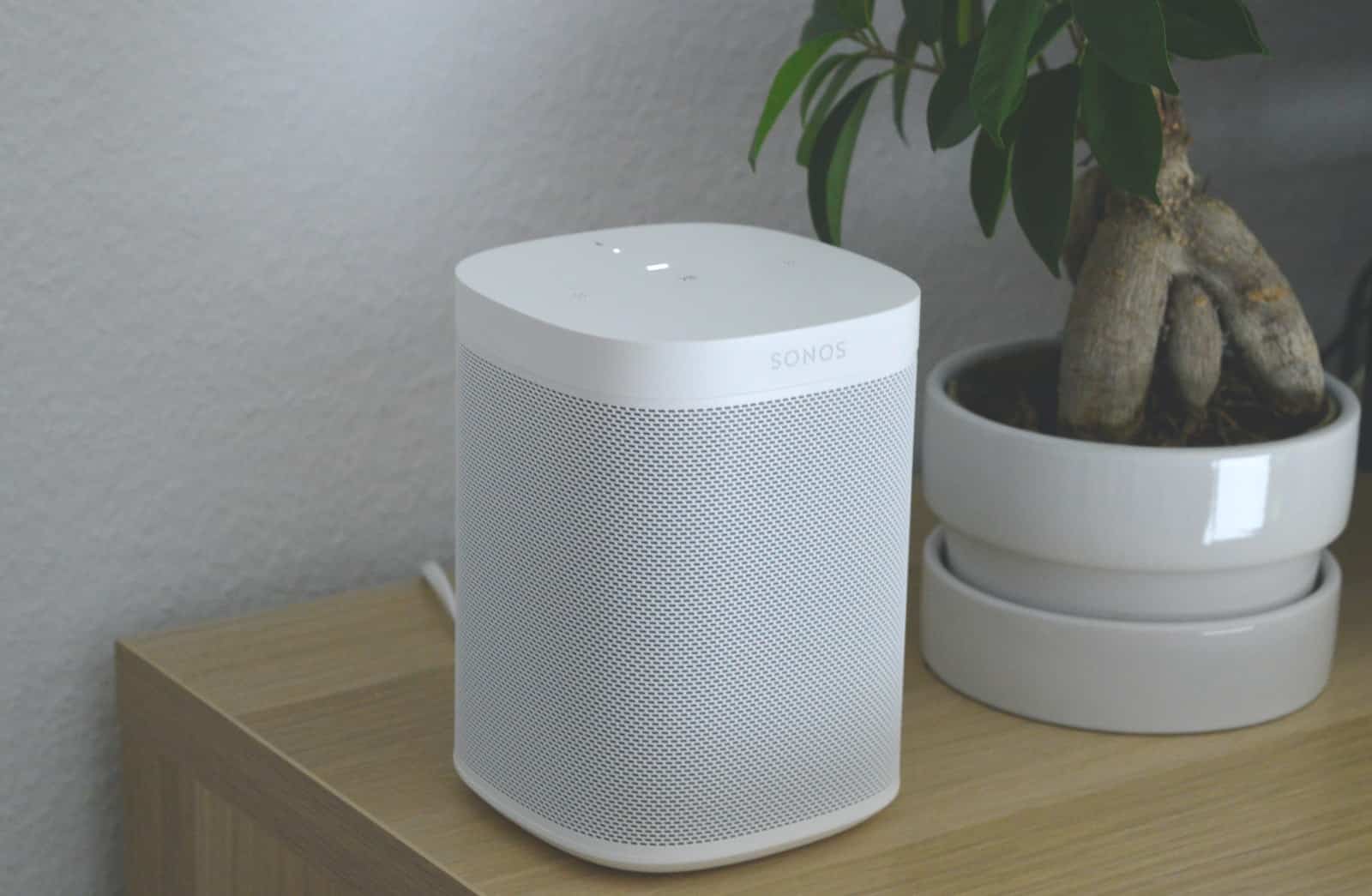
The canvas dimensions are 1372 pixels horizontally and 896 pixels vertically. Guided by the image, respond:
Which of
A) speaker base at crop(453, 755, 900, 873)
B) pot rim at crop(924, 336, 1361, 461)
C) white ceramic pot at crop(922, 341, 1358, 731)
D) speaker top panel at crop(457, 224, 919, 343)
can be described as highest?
speaker top panel at crop(457, 224, 919, 343)

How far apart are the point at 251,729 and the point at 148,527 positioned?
0.16 m

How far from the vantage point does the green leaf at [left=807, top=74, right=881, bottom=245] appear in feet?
2.65

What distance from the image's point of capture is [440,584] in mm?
886

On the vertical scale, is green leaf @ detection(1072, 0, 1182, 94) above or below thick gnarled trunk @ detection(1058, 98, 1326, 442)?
above

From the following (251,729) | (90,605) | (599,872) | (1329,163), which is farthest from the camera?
(1329,163)

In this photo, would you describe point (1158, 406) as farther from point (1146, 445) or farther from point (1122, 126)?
point (1122, 126)

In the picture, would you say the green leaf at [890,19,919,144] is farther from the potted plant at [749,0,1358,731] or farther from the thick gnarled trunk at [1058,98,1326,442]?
the thick gnarled trunk at [1058,98,1326,442]

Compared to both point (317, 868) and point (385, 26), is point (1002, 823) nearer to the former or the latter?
point (317, 868)

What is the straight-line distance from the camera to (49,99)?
78cm

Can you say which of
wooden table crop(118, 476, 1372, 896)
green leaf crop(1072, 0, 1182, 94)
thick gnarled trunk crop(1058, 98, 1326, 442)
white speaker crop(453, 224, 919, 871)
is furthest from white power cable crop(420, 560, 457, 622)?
green leaf crop(1072, 0, 1182, 94)

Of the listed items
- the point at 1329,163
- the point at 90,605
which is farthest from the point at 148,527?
the point at 1329,163

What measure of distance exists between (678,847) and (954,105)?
315 millimetres

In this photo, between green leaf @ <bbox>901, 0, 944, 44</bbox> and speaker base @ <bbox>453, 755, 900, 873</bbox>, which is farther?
green leaf @ <bbox>901, 0, 944, 44</bbox>

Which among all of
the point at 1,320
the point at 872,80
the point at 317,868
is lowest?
the point at 317,868
